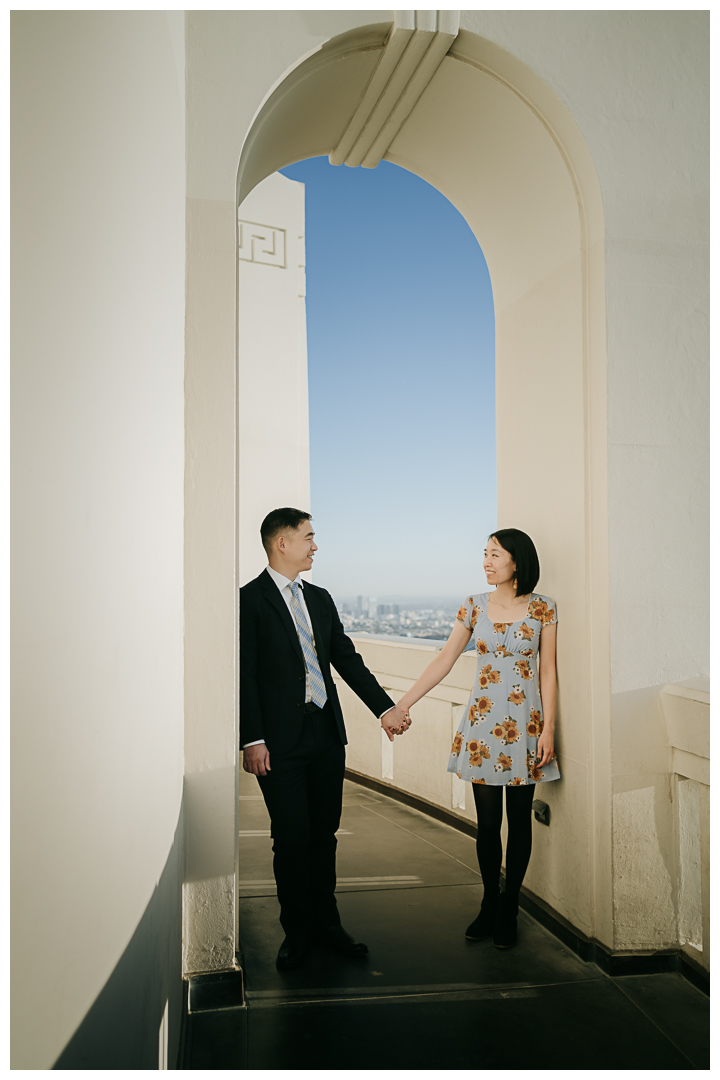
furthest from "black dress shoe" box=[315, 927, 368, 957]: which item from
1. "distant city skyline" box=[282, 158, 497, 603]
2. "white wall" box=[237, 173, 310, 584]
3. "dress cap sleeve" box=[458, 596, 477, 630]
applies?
"distant city skyline" box=[282, 158, 497, 603]

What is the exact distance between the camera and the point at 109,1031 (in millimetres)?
816

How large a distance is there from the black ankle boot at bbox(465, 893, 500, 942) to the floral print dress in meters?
0.48

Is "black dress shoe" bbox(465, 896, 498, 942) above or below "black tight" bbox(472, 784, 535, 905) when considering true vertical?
below

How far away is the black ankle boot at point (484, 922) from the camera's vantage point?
280 centimetres

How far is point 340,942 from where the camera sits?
2705 mm

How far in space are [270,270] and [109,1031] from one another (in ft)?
22.6

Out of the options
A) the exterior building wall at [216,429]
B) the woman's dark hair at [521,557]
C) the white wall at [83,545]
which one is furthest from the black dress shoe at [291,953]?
the woman's dark hair at [521,557]

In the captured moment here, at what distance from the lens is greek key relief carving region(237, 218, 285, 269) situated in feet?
22.0

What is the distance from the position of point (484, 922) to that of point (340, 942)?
23.0 inches

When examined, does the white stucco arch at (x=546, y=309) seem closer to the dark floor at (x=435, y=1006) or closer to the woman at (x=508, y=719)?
the woman at (x=508, y=719)

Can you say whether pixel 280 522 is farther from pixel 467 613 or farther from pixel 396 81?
pixel 396 81

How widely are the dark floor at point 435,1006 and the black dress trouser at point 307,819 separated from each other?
0.62ft

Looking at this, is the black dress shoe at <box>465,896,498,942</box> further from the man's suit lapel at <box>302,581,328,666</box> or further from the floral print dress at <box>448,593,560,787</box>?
the man's suit lapel at <box>302,581,328,666</box>

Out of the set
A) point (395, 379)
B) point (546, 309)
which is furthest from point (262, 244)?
point (395, 379)
